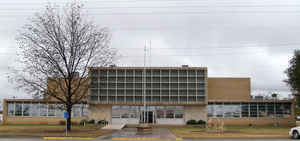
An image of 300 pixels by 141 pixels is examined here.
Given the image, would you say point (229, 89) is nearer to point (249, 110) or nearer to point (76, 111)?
point (249, 110)

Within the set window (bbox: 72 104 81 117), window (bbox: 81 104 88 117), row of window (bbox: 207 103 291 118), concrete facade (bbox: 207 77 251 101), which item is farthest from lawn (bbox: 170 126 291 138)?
window (bbox: 72 104 81 117)

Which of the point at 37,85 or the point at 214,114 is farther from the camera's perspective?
the point at 214,114

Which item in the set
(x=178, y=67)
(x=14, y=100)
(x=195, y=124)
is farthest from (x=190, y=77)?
(x=14, y=100)

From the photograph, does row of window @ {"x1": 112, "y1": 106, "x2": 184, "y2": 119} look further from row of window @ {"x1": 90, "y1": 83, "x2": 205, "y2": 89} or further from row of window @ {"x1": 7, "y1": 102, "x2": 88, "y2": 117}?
row of window @ {"x1": 7, "y1": 102, "x2": 88, "y2": 117}

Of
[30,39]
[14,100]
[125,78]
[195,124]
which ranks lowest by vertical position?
[195,124]

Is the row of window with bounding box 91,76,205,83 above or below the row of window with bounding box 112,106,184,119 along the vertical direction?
above

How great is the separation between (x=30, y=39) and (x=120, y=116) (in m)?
23.4

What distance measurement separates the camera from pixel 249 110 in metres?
55.0

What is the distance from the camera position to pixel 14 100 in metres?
55.0

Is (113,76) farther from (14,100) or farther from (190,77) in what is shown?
(14,100)

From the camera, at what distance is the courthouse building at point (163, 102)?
5175 centimetres

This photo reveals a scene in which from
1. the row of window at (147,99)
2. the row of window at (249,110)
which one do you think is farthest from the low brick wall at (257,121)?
the row of window at (147,99)

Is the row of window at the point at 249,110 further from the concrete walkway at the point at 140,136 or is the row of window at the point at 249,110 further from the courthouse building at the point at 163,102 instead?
the concrete walkway at the point at 140,136

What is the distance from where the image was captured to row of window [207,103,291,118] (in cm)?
5491
